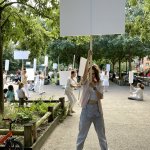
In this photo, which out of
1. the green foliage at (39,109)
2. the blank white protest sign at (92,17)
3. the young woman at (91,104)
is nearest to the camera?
the blank white protest sign at (92,17)

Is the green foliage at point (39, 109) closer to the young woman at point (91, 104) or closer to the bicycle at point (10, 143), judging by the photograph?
the bicycle at point (10, 143)

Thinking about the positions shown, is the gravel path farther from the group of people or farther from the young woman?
the group of people

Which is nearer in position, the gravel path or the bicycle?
the bicycle

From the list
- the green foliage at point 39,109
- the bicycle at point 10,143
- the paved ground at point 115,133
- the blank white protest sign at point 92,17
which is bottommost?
the paved ground at point 115,133

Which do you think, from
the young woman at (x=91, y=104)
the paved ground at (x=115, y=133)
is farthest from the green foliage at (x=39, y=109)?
the young woman at (x=91, y=104)

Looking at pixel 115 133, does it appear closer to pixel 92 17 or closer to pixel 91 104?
pixel 91 104

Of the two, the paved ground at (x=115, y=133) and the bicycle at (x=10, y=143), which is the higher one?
the bicycle at (x=10, y=143)

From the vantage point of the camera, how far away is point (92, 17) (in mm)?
7684

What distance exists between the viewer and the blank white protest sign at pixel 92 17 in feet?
24.9

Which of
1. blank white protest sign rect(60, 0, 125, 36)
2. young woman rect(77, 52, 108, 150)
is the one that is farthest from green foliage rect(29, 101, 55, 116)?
blank white protest sign rect(60, 0, 125, 36)

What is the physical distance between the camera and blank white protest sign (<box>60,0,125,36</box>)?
7.60 m

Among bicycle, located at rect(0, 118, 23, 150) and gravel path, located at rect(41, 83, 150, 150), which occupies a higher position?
bicycle, located at rect(0, 118, 23, 150)

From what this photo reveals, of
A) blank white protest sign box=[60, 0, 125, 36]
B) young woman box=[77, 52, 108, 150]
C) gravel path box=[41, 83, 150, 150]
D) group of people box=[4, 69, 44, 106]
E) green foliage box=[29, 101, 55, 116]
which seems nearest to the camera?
blank white protest sign box=[60, 0, 125, 36]

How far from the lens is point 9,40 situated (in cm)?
1656
